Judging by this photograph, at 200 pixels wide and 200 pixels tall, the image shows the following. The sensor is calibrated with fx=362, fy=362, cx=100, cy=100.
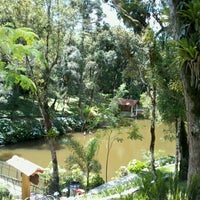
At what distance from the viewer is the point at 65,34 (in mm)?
12961

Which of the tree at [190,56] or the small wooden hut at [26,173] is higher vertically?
the tree at [190,56]

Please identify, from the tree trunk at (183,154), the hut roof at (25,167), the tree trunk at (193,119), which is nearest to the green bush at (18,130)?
the hut roof at (25,167)

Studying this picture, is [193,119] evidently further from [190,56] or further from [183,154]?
[183,154]

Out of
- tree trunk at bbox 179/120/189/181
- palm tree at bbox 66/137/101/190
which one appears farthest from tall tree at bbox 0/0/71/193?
tree trunk at bbox 179/120/189/181

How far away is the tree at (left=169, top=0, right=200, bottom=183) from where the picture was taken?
483 cm

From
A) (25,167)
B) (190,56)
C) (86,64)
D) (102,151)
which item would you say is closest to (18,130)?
(102,151)

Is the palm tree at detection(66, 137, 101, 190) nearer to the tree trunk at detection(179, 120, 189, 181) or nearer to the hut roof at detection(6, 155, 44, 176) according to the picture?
the tree trunk at detection(179, 120, 189, 181)

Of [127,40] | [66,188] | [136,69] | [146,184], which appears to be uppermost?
[127,40]

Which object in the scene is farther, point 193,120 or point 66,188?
point 66,188

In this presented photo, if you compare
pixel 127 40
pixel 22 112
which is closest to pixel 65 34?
pixel 127 40

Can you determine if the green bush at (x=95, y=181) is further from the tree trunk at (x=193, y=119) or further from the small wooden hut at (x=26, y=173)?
the tree trunk at (x=193, y=119)

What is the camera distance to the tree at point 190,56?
483 cm

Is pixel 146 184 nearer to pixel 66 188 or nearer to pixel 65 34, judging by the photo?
pixel 66 188

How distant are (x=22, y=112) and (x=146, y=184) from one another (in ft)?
81.0
